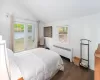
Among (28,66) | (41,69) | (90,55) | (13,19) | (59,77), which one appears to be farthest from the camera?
(13,19)

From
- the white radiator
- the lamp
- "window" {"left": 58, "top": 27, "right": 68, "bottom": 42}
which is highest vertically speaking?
"window" {"left": 58, "top": 27, "right": 68, "bottom": 42}

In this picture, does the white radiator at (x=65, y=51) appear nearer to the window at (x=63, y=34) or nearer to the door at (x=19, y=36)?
the window at (x=63, y=34)

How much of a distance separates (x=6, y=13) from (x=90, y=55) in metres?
4.23

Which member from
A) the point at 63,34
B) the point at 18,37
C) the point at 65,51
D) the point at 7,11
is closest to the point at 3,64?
the point at 65,51

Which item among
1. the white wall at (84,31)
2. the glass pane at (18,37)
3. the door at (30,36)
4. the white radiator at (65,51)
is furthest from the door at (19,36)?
the white wall at (84,31)

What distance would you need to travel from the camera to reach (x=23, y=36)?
A: 16.3ft

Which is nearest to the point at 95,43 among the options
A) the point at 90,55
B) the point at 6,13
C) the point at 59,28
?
the point at 90,55

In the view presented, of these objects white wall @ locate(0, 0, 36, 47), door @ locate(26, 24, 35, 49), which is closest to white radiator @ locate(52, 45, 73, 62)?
door @ locate(26, 24, 35, 49)

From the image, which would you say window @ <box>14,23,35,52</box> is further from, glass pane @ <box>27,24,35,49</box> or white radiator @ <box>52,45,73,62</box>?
white radiator @ <box>52,45,73,62</box>

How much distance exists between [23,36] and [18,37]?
34cm

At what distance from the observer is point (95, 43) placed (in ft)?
9.71

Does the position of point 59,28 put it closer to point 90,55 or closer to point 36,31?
point 36,31

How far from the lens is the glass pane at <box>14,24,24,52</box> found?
15.0 ft

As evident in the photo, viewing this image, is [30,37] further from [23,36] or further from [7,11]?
[7,11]
